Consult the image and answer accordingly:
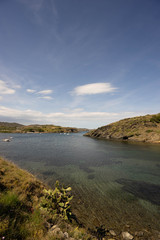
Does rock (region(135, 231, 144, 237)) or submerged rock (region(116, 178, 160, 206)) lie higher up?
rock (region(135, 231, 144, 237))

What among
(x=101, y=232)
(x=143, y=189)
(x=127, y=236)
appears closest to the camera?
(x=127, y=236)

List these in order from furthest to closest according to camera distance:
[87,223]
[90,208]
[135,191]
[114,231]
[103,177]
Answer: [103,177], [135,191], [90,208], [87,223], [114,231]

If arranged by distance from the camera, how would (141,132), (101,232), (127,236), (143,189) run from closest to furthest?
(127,236), (101,232), (143,189), (141,132)

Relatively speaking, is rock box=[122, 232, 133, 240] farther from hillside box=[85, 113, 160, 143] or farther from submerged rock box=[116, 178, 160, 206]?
hillside box=[85, 113, 160, 143]

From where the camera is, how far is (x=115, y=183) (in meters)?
15.6

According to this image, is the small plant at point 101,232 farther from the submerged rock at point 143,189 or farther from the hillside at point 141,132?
the hillside at point 141,132

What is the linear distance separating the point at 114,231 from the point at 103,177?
32.5 ft

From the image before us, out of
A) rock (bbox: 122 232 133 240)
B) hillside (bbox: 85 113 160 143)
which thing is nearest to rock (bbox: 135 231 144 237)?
rock (bbox: 122 232 133 240)

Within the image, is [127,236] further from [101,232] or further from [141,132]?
[141,132]

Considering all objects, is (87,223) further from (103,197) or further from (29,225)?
(29,225)

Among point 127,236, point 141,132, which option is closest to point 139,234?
point 127,236

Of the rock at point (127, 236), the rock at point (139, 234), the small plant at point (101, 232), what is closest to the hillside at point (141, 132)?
the rock at point (139, 234)

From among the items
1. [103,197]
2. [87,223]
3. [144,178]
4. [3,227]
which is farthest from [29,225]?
[144,178]

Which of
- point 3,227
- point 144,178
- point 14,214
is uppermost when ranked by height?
point 3,227
